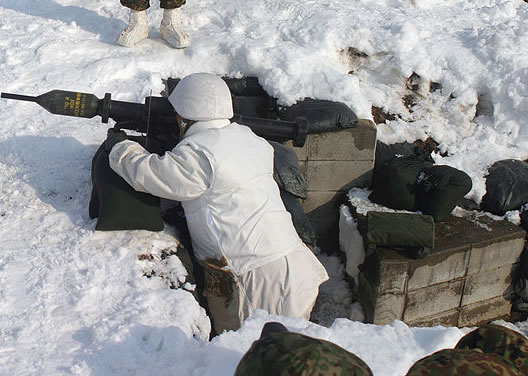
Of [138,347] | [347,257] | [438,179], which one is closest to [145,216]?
[138,347]

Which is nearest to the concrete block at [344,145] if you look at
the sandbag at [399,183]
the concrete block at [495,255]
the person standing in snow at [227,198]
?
the sandbag at [399,183]

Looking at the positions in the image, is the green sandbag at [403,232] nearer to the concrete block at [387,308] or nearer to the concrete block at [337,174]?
the concrete block at [387,308]

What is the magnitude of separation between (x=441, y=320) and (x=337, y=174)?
53.1 inches

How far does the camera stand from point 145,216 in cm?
326

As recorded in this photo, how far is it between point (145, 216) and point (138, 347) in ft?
3.14

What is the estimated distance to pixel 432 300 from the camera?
425cm

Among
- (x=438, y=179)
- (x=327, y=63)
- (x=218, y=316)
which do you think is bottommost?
(x=218, y=316)

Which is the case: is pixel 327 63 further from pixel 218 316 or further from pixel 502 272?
pixel 218 316

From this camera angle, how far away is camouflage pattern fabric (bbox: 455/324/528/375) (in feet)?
5.47

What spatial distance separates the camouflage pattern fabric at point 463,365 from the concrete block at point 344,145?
126 inches

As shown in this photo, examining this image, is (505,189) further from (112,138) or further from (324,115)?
(112,138)

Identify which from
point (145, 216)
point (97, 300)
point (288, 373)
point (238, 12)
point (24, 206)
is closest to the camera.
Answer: point (288, 373)

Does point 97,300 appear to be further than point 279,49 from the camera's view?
No

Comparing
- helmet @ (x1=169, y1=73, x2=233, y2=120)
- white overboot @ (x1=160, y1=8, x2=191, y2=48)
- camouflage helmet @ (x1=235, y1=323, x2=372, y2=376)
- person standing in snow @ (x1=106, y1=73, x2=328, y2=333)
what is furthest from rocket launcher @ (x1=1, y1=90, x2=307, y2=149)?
camouflage helmet @ (x1=235, y1=323, x2=372, y2=376)
